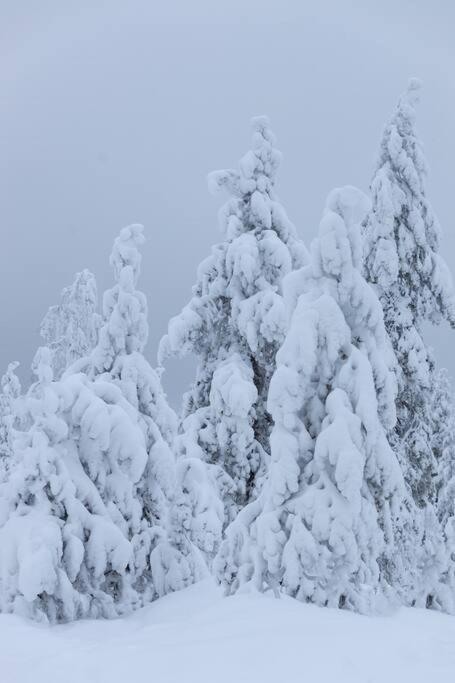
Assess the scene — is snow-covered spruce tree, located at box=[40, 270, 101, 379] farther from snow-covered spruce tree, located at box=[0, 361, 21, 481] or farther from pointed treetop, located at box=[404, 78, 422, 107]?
pointed treetop, located at box=[404, 78, 422, 107]

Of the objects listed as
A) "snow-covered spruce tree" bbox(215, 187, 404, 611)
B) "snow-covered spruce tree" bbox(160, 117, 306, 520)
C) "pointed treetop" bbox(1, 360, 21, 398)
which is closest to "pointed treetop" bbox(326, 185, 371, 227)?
"snow-covered spruce tree" bbox(215, 187, 404, 611)

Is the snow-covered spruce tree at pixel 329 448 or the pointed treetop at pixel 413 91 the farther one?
the pointed treetop at pixel 413 91

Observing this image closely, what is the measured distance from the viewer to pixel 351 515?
9742 mm

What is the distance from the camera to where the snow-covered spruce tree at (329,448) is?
977 centimetres

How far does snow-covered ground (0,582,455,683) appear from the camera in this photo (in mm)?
6672

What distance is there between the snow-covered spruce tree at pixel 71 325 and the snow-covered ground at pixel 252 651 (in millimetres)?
21176

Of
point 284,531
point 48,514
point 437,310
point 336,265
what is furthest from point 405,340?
point 48,514

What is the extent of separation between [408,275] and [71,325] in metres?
17.1

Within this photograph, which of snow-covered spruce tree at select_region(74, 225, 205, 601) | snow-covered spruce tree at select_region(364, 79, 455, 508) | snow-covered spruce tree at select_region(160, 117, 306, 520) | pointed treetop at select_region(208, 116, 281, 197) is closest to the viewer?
snow-covered spruce tree at select_region(74, 225, 205, 601)

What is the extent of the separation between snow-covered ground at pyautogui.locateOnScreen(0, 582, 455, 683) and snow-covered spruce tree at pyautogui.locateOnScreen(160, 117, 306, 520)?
296 inches

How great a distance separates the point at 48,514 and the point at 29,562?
88 cm

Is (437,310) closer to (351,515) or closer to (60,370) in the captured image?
(351,515)

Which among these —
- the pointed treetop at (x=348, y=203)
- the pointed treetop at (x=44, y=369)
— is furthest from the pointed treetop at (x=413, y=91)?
the pointed treetop at (x=44, y=369)

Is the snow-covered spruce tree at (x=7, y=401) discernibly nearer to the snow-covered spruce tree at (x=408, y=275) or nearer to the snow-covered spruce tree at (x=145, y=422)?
the snow-covered spruce tree at (x=145, y=422)
